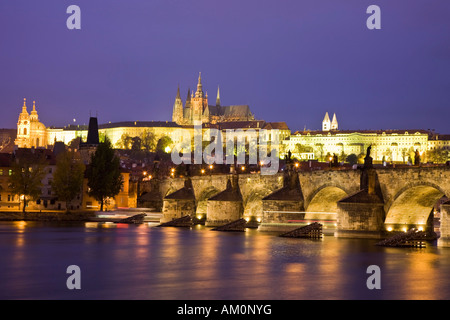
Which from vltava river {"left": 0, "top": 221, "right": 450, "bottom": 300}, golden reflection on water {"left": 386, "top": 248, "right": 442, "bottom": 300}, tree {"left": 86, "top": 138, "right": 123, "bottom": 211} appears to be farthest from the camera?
tree {"left": 86, "top": 138, "right": 123, "bottom": 211}

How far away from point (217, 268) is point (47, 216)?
1719 inches

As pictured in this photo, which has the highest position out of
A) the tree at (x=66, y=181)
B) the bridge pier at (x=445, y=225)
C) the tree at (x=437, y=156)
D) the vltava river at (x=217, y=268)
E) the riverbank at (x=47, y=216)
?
the tree at (x=437, y=156)

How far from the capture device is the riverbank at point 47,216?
74.5 m

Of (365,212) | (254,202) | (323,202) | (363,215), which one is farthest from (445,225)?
(254,202)

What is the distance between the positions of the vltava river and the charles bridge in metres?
1.95

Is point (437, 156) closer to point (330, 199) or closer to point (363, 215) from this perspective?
point (330, 199)

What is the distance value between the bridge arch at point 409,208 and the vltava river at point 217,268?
9.47ft

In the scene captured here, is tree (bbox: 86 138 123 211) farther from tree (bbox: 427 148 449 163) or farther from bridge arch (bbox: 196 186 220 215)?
tree (bbox: 427 148 449 163)

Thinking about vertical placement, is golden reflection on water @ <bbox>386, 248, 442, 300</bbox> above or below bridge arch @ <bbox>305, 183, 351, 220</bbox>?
below

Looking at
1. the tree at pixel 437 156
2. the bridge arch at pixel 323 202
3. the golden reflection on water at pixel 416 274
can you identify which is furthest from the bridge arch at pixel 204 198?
the tree at pixel 437 156

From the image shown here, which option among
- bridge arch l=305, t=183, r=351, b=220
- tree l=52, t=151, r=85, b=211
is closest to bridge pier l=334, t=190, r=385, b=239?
bridge arch l=305, t=183, r=351, b=220

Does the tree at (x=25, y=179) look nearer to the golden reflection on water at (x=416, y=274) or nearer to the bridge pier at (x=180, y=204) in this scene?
the bridge pier at (x=180, y=204)

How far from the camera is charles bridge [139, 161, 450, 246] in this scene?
44.4 m

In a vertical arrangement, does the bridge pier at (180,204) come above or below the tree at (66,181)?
below
